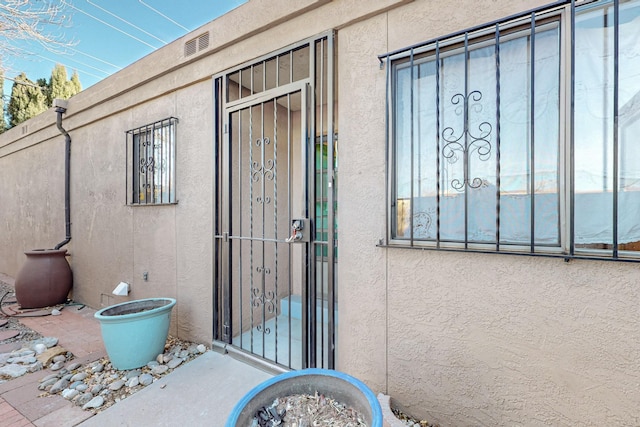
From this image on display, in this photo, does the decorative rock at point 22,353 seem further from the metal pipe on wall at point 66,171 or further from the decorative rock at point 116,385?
the metal pipe on wall at point 66,171

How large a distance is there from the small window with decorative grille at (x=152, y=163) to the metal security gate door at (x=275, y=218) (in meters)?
0.76

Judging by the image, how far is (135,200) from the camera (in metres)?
3.48

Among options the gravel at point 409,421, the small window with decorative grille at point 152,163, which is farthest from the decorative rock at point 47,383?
the gravel at point 409,421

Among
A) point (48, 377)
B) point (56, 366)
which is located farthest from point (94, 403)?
point (56, 366)

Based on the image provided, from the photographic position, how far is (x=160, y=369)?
2418mm

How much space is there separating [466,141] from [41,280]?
557 centimetres

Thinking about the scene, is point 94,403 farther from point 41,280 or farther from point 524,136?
point 524,136

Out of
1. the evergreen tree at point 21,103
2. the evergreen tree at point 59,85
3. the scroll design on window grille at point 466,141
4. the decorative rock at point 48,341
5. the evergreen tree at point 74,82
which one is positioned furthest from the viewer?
the evergreen tree at point 74,82

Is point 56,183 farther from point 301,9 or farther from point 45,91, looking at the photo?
point 45,91

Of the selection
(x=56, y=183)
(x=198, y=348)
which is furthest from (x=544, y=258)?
(x=56, y=183)

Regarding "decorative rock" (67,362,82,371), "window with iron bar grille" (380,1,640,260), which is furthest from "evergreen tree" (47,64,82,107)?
"window with iron bar grille" (380,1,640,260)

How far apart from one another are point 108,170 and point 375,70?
375cm

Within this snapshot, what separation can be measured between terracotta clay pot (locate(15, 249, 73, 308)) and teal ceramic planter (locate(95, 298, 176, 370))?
2.51 m

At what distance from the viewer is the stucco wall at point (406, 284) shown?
1342 millimetres
